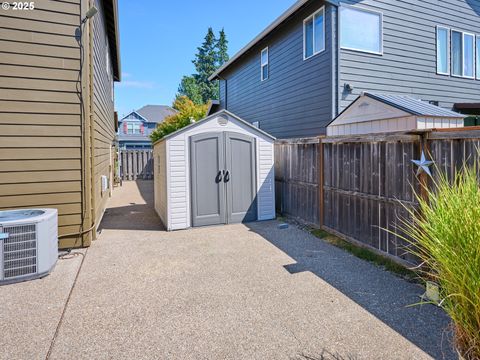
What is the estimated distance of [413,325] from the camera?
2713 mm

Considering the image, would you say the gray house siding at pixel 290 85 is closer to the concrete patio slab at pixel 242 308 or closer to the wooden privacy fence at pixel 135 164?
the concrete patio slab at pixel 242 308

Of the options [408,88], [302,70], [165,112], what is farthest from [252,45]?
[165,112]

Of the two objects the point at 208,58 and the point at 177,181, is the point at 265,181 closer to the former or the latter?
the point at 177,181

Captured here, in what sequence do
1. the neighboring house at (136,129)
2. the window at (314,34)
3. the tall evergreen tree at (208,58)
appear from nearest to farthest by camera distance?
the window at (314,34) → the neighboring house at (136,129) → the tall evergreen tree at (208,58)

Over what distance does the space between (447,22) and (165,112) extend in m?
32.5

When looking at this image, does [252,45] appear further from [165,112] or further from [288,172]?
[165,112]

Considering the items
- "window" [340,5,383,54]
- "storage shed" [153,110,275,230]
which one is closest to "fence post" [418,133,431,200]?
"storage shed" [153,110,275,230]

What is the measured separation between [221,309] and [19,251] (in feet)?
8.20

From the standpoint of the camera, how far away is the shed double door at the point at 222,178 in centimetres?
630

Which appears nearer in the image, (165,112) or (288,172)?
(288,172)

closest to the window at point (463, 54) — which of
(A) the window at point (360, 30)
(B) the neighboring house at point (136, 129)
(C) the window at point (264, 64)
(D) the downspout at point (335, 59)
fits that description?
(A) the window at point (360, 30)

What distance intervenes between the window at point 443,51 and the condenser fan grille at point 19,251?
10.1 meters

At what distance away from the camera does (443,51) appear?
28.8 ft

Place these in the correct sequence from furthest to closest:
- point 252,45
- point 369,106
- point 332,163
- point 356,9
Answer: point 252,45
point 356,9
point 369,106
point 332,163
